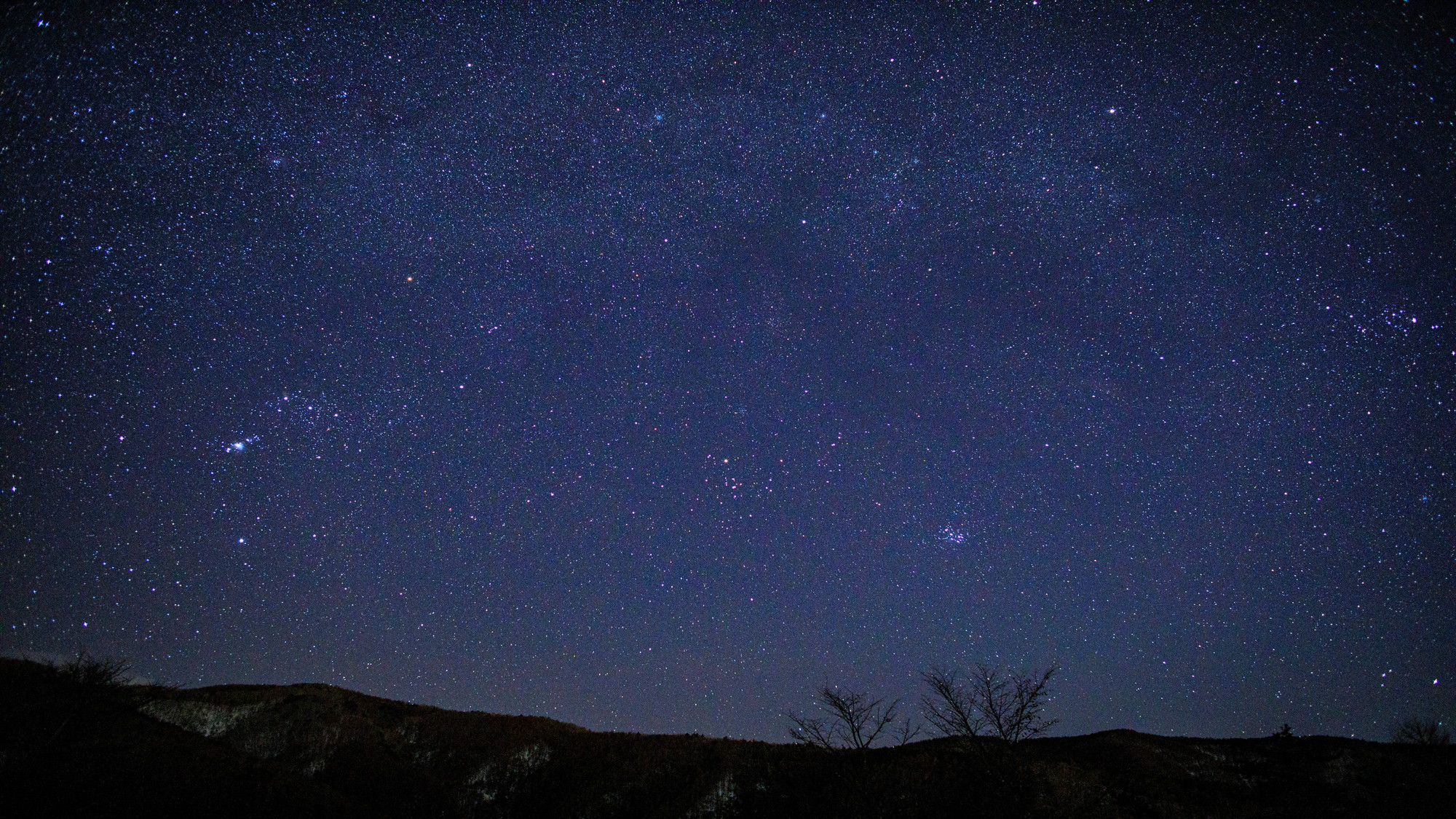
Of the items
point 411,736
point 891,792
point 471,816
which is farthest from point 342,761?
point 891,792

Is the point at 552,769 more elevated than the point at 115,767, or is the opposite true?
the point at 115,767

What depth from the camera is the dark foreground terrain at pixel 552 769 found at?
28141 mm

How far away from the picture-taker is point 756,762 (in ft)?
128

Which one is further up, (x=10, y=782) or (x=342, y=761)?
(x=10, y=782)

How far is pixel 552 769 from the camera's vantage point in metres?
40.6

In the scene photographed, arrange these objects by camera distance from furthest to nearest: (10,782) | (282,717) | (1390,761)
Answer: (282,717) < (1390,761) < (10,782)

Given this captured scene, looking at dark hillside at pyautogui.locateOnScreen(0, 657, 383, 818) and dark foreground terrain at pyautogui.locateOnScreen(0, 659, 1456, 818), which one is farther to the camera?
dark foreground terrain at pyautogui.locateOnScreen(0, 659, 1456, 818)

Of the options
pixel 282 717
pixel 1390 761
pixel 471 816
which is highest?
pixel 282 717

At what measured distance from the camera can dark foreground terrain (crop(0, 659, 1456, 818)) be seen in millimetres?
28141

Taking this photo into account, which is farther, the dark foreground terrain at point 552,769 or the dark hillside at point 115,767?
the dark foreground terrain at point 552,769

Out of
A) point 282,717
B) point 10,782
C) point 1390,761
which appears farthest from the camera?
point 282,717

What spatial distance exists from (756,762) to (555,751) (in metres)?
14.2

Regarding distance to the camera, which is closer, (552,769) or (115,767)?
(115,767)

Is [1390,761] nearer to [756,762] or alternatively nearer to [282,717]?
[756,762]
